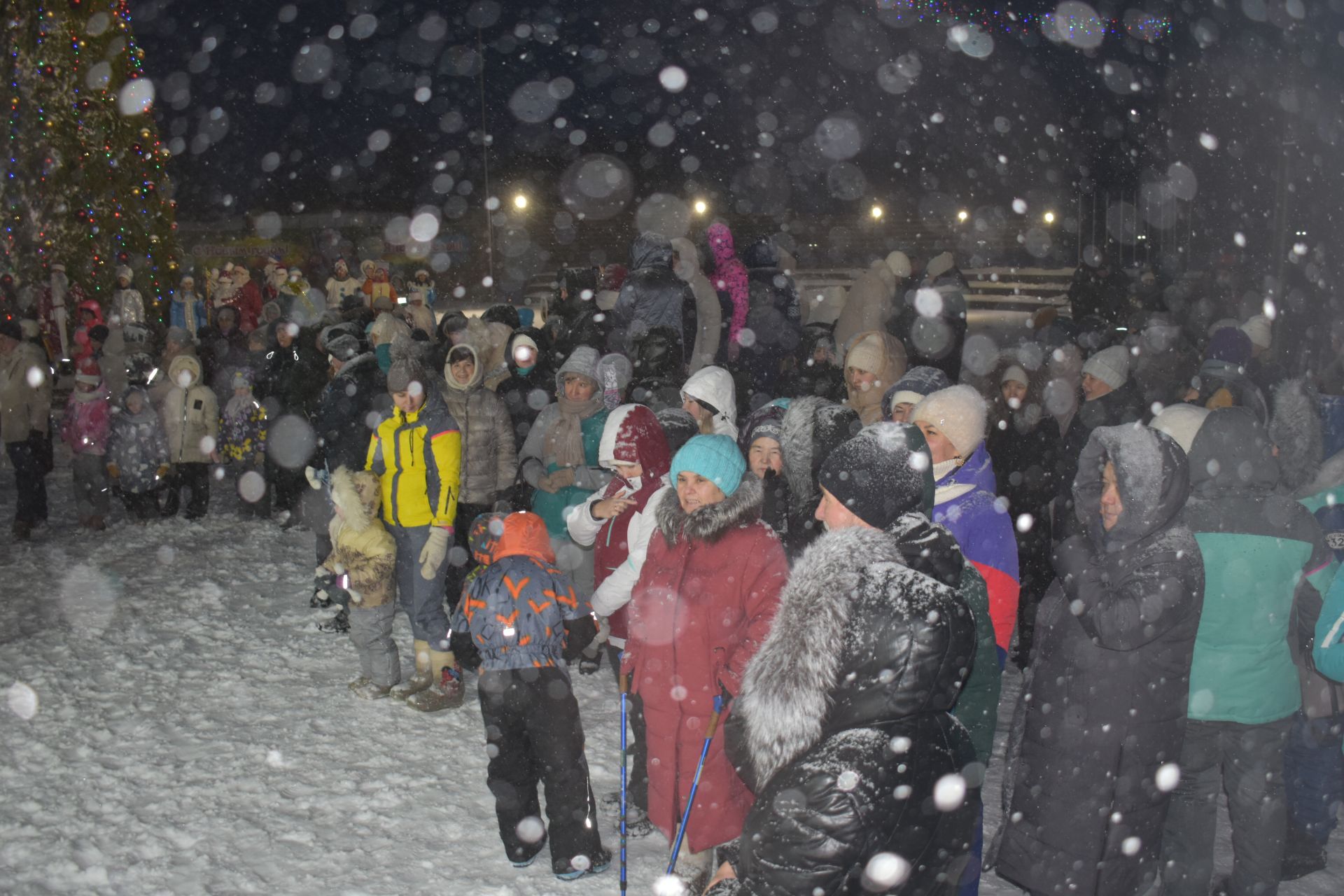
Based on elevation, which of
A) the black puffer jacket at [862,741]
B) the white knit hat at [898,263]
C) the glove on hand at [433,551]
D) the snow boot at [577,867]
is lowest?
the white knit hat at [898,263]

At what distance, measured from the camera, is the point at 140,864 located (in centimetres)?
386

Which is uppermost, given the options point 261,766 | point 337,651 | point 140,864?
point 140,864

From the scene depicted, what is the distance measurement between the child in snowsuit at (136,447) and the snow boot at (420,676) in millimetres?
4578

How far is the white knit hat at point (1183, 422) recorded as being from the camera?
12.5 feet

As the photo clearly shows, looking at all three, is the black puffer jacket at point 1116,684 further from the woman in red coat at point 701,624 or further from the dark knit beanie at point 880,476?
the woman in red coat at point 701,624

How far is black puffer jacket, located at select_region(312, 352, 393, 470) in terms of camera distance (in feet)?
19.4

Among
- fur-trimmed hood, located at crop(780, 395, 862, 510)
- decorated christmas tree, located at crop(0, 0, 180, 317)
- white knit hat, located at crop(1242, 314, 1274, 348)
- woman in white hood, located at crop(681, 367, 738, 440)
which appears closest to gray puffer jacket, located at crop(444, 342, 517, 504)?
woman in white hood, located at crop(681, 367, 738, 440)

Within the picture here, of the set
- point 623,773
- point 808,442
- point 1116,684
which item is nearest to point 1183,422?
point 1116,684

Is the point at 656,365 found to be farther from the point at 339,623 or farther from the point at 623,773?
the point at 623,773

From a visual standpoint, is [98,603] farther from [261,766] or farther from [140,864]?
[140,864]

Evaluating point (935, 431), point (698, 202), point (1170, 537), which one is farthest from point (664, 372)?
point (698, 202)

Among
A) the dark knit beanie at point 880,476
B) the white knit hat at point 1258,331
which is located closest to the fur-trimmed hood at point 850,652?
the dark knit beanie at point 880,476

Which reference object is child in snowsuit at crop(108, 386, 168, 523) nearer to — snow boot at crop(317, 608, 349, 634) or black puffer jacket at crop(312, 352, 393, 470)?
snow boot at crop(317, 608, 349, 634)

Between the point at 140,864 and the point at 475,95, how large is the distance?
46.8 meters
